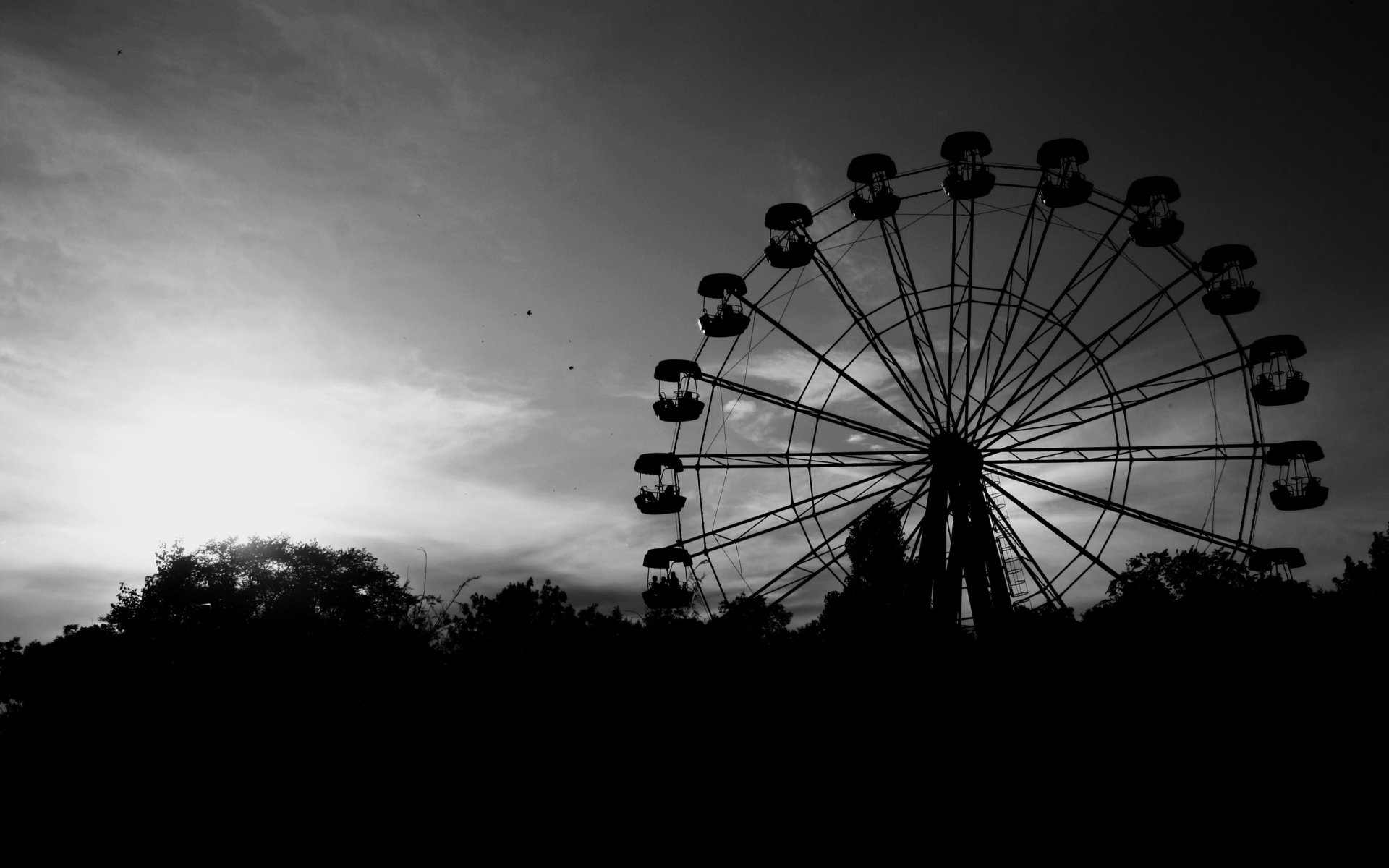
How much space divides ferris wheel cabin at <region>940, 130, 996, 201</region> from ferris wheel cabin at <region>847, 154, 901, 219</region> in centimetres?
134

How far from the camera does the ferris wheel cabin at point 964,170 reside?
20.0 metres

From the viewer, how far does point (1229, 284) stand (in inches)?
802

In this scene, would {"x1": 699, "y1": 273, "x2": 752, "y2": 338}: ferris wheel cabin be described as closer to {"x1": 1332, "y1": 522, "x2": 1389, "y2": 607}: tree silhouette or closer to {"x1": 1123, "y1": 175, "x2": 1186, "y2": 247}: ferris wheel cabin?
{"x1": 1123, "y1": 175, "x2": 1186, "y2": 247}: ferris wheel cabin

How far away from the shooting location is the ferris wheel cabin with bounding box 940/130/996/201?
789 inches

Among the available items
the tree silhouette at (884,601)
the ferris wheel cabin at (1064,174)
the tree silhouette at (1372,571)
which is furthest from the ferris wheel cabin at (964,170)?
the tree silhouette at (1372,571)

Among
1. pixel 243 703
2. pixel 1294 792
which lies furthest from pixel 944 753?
pixel 243 703

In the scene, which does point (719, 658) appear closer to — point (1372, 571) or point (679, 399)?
point (679, 399)

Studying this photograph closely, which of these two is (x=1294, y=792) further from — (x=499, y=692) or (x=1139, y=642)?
(x=499, y=692)

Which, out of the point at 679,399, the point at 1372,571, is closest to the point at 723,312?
the point at 679,399

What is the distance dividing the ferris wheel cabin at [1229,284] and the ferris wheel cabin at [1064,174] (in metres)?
3.44

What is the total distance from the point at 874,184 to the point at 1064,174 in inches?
183

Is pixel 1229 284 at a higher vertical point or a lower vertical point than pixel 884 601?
higher

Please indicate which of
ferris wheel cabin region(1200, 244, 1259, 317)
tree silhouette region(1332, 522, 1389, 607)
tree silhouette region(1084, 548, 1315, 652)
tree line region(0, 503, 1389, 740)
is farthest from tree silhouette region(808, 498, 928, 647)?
tree silhouette region(1332, 522, 1389, 607)

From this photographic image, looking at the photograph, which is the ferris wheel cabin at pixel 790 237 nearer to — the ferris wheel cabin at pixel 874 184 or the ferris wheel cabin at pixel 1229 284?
the ferris wheel cabin at pixel 874 184
